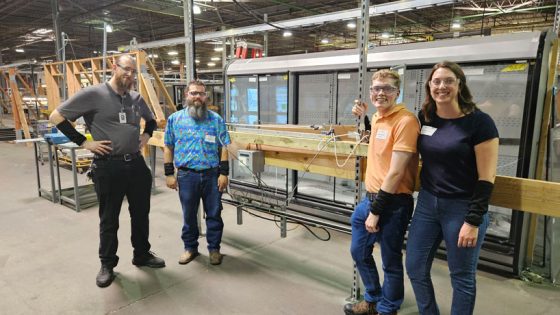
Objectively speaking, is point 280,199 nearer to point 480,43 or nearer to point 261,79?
point 261,79

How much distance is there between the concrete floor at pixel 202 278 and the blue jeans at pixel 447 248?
0.70m

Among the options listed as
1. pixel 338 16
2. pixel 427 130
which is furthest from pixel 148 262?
pixel 338 16

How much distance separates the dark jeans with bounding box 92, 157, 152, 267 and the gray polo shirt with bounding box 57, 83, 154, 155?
13 centimetres

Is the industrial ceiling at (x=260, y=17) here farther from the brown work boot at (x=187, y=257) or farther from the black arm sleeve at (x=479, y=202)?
the black arm sleeve at (x=479, y=202)

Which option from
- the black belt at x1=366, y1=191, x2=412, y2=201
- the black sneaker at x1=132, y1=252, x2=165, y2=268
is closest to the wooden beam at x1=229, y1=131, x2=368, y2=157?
the black belt at x1=366, y1=191, x2=412, y2=201

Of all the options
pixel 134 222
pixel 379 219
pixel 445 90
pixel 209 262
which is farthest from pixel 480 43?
pixel 134 222

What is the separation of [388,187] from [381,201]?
0.08 m

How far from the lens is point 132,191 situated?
8.68 feet

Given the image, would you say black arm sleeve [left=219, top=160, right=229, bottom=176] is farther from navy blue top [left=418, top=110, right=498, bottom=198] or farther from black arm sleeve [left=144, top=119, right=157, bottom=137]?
navy blue top [left=418, top=110, right=498, bottom=198]

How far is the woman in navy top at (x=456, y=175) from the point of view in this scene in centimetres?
145

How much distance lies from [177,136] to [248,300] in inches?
53.5

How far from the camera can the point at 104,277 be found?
2.55 meters

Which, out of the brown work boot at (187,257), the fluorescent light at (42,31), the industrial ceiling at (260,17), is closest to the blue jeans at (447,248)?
the brown work boot at (187,257)

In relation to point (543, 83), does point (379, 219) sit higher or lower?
lower
